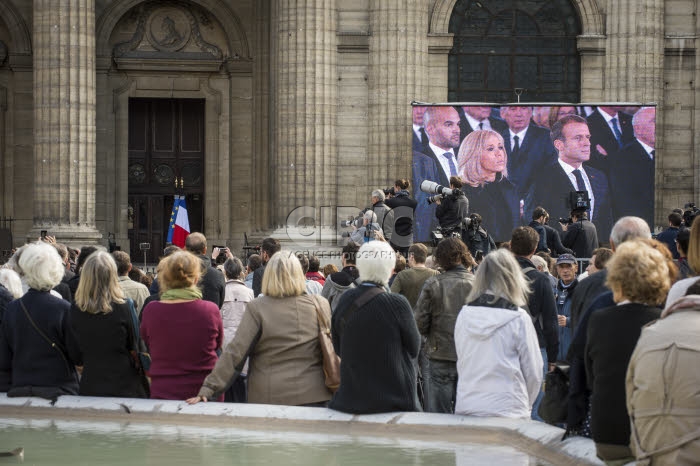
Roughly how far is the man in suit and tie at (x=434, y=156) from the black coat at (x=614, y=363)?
64.2ft

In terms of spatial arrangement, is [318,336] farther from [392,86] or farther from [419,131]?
[392,86]

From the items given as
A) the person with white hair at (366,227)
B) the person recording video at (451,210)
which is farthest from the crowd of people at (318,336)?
the person recording video at (451,210)

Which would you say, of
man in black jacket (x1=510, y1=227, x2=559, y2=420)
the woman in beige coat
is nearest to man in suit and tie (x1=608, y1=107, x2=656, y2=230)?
man in black jacket (x1=510, y1=227, x2=559, y2=420)

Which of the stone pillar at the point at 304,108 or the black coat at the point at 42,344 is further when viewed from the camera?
the stone pillar at the point at 304,108

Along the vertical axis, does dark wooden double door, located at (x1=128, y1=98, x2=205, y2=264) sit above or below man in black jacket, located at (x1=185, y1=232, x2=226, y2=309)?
above

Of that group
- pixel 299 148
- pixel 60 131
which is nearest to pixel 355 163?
pixel 299 148

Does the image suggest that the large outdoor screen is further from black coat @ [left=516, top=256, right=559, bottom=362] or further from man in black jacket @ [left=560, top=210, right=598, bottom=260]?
black coat @ [left=516, top=256, right=559, bottom=362]

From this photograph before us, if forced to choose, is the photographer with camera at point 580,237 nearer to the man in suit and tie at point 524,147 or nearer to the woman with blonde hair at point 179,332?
the man in suit and tie at point 524,147

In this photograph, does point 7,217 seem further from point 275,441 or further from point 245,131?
point 275,441

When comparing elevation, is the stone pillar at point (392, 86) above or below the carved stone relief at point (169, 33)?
below

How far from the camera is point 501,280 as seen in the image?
29.0ft

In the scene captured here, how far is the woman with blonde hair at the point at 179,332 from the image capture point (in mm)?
9617

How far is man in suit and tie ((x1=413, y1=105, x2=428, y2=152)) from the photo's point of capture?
26688mm

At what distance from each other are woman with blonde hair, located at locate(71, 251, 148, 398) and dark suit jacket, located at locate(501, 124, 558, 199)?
58.7 ft
